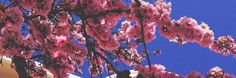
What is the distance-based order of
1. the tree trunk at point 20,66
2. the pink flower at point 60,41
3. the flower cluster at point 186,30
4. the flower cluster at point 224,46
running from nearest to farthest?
1. the flower cluster at point 186,30
2. the pink flower at point 60,41
3. the tree trunk at point 20,66
4. the flower cluster at point 224,46

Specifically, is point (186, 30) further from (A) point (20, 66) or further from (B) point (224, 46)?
(A) point (20, 66)

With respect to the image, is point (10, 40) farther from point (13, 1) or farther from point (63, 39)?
point (63, 39)

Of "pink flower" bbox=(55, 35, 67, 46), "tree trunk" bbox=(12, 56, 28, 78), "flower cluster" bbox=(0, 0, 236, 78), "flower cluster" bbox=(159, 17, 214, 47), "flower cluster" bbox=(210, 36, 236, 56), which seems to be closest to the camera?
"flower cluster" bbox=(0, 0, 236, 78)

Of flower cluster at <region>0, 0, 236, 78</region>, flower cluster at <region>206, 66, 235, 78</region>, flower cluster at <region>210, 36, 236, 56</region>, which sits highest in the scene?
flower cluster at <region>210, 36, 236, 56</region>

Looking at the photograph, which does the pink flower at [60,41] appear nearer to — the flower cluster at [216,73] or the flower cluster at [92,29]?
the flower cluster at [92,29]

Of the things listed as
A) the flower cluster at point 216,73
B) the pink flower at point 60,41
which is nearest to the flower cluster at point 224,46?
the flower cluster at point 216,73

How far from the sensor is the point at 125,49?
9.68 metres

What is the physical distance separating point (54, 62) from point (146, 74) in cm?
183

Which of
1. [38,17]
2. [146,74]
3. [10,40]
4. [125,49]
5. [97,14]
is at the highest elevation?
[125,49]

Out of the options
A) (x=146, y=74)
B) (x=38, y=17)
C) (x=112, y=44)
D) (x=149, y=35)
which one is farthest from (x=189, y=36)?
(x=38, y=17)

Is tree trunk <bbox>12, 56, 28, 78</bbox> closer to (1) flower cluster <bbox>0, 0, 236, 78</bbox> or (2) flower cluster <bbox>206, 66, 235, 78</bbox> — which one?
(1) flower cluster <bbox>0, 0, 236, 78</bbox>

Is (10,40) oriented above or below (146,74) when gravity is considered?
above

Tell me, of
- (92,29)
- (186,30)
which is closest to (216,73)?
(186,30)

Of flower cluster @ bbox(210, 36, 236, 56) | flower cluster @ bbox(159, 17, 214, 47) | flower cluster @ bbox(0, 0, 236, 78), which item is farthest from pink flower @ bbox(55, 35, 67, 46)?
flower cluster @ bbox(210, 36, 236, 56)
